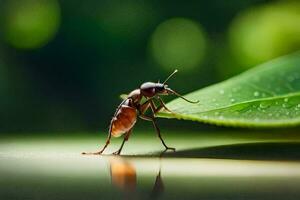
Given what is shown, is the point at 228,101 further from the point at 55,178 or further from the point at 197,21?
the point at 197,21

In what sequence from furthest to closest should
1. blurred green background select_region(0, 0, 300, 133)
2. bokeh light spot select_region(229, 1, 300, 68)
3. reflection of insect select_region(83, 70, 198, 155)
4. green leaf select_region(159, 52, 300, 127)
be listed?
blurred green background select_region(0, 0, 300, 133)
bokeh light spot select_region(229, 1, 300, 68)
reflection of insect select_region(83, 70, 198, 155)
green leaf select_region(159, 52, 300, 127)

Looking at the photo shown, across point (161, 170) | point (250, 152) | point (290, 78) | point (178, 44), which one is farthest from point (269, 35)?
point (161, 170)

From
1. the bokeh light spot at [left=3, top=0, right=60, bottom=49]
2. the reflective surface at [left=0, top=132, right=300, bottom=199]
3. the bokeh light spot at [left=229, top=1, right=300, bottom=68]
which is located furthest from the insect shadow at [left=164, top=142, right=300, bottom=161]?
the bokeh light spot at [left=3, top=0, right=60, bottom=49]

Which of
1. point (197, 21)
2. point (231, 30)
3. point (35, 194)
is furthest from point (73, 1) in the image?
point (35, 194)

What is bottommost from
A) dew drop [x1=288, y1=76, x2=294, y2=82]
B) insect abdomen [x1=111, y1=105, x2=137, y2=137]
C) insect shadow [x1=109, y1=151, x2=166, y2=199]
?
insect abdomen [x1=111, y1=105, x2=137, y2=137]

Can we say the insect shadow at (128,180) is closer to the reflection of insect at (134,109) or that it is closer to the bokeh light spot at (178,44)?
the reflection of insect at (134,109)

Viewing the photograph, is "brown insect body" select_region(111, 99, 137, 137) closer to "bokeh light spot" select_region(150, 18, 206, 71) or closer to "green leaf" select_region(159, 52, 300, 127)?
"green leaf" select_region(159, 52, 300, 127)
